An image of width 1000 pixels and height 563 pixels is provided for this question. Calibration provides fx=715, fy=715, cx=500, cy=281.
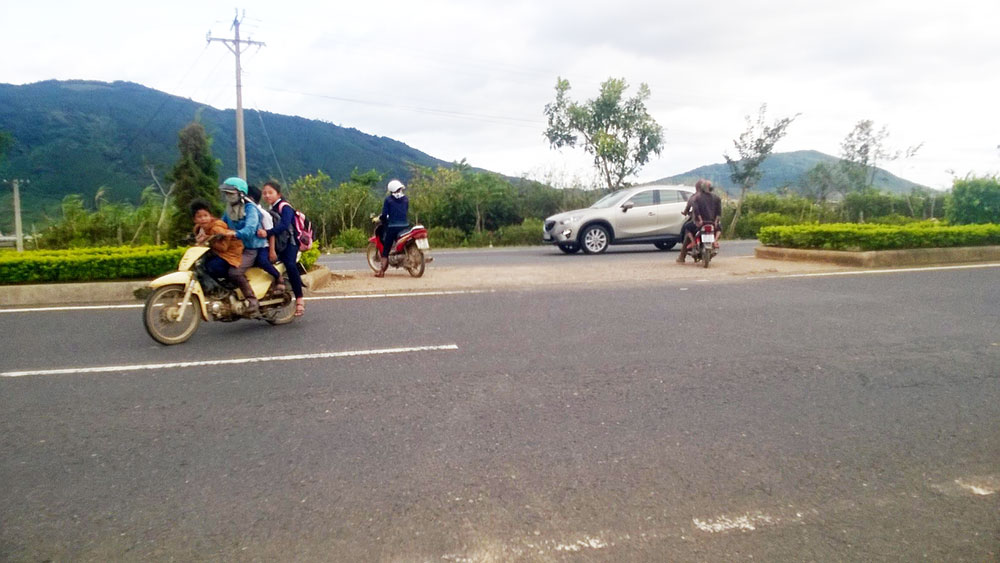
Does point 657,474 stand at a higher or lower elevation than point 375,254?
lower

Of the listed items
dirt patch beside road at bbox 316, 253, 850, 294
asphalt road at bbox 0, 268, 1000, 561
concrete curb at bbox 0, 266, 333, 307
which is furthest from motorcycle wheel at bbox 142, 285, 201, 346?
dirt patch beside road at bbox 316, 253, 850, 294

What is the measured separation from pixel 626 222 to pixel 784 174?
63164 mm

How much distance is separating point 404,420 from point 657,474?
1.63 metres

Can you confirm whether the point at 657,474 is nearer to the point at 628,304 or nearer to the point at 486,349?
the point at 486,349

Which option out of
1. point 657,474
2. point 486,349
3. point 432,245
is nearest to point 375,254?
point 486,349

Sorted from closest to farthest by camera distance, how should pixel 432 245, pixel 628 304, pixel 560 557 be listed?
pixel 560 557 → pixel 628 304 → pixel 432 245

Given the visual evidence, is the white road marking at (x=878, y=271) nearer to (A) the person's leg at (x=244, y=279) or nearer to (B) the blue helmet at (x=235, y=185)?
(A) the person's leg at (x=244, y=279)

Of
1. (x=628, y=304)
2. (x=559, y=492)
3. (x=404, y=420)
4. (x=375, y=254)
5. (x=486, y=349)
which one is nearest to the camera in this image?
(x=559, y=492)

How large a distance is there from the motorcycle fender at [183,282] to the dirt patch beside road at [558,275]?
2962 millimetres

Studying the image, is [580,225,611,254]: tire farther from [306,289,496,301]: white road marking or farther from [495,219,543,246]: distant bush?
[495,219,543,246]: distant bush

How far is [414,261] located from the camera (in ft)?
37.6

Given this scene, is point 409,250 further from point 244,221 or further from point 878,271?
point 878,271

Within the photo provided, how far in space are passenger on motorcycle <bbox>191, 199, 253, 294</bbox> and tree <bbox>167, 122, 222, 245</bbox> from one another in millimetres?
14149

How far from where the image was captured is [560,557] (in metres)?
2.87
